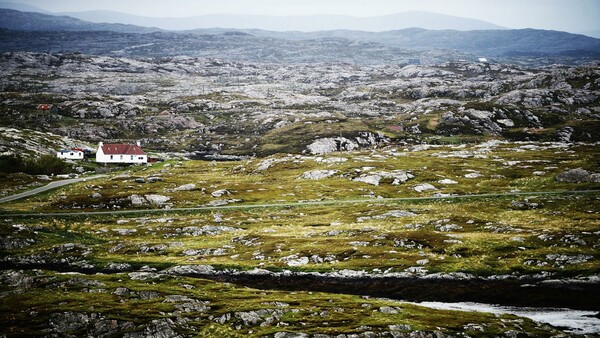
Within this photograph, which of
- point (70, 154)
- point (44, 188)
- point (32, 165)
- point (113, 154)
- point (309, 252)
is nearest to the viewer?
point (309, 252)

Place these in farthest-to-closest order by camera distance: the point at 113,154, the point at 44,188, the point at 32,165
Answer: the point at 113,154, the point at 32,165, the point at 44,188

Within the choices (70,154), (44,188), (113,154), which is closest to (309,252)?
(44,188)

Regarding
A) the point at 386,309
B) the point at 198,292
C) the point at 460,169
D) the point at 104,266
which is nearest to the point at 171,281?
the point at 198,292

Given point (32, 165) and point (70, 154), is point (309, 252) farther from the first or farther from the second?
point (70, 154)

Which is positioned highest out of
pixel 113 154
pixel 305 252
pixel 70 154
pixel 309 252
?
pixel 309 252

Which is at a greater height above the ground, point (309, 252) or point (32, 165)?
point (309, 252)

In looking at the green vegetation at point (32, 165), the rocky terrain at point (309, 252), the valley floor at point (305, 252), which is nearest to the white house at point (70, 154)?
the green vegetation at point (32, 165)

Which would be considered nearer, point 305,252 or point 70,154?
point 305,252

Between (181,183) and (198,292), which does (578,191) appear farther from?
(181,183)
